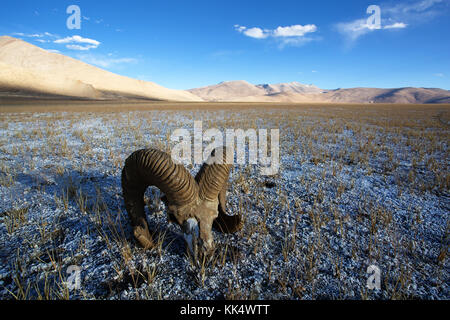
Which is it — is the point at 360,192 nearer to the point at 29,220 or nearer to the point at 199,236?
the point at 199,236

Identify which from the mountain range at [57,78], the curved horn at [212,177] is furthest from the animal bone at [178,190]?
the mountain range at [57,78]

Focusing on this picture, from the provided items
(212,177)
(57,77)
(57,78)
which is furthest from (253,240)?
(57,77)

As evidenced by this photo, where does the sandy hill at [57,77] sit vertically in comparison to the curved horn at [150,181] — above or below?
above

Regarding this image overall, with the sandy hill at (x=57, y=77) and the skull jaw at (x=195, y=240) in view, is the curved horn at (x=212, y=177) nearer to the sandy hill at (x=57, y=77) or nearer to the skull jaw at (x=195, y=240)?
the skull jaw at (x=195, y=240)

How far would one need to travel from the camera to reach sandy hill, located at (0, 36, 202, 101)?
241 feet

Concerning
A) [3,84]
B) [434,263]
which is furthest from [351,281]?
[3,84]

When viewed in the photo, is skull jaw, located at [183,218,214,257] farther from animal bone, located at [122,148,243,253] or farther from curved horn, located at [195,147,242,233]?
curved horn, located at [195,147,242,233]

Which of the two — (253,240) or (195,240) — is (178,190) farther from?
(253,240)

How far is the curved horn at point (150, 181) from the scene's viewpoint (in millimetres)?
2393

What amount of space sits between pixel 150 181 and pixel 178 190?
37 cm

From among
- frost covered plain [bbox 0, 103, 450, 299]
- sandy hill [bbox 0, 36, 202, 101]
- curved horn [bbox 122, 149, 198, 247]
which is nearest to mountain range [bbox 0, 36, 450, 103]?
sandy hill [bbox 0, 36, 202, 101]

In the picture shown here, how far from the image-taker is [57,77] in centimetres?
8219

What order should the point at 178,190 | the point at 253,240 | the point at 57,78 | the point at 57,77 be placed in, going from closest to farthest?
the point at 178,190 → the point at 253,240 → the point at 57,78 → the point at 57,77

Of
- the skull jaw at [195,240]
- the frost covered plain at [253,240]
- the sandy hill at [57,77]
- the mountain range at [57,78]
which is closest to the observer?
the frost covered plain at [253,240]
